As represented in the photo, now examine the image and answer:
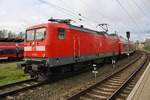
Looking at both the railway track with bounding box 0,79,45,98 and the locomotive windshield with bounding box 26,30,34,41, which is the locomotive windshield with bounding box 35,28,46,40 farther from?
the railway track with bounding box 0,79,45,98

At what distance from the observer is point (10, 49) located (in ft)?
111

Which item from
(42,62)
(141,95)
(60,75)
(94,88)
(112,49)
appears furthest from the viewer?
(112,49)

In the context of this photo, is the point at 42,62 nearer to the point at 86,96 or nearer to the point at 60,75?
the point at 60,75

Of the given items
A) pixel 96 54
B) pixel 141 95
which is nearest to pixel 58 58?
pixel 141 95

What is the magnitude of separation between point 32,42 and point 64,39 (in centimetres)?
205

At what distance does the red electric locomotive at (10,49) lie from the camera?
3250cm

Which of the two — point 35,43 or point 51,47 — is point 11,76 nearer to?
point 35,43

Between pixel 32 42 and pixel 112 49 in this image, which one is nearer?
pixel 32 42

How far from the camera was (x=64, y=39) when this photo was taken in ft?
46.4

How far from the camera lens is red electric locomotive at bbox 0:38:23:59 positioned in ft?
107

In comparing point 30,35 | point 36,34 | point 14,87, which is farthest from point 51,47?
point 14,87

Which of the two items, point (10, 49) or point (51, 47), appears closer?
point (51, 47)

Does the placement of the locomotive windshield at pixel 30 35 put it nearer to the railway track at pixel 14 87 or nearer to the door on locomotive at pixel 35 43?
the door on locomotive at pixel 35 43

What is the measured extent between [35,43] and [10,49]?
21.7 meters
